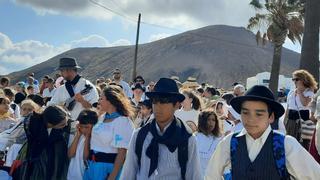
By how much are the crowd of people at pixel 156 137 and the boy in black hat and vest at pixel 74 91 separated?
0.01 meters

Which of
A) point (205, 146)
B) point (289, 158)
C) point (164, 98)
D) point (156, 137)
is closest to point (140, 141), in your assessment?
point (156, 137)

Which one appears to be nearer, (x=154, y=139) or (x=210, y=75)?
(x=154, y=139)

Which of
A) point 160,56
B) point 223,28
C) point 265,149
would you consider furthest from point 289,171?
point 223,28

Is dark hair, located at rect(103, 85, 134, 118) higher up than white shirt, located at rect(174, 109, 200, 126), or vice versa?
dark hair, located at rect(103, 85, 134, 118)

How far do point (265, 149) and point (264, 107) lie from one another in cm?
33

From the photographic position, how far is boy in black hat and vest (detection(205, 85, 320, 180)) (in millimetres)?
3207

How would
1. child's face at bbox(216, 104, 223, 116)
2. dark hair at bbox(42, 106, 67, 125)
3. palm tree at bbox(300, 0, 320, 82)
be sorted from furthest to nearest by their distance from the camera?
1. palm tree at bbox(300, 0, 320, 82)
2. child's face at bbox(216, 104, 223, 116)
3. dark hair at bbox(42, 106, 67, 125)

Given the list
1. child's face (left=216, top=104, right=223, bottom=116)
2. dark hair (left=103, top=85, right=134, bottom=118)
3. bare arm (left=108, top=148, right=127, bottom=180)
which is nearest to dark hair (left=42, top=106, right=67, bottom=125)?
dark hair (left=103, top=85, right=134, bottom=118)

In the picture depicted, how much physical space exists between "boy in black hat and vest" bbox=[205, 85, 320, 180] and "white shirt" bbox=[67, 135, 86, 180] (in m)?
2.27

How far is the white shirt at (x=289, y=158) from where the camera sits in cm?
319

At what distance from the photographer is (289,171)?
3.24m

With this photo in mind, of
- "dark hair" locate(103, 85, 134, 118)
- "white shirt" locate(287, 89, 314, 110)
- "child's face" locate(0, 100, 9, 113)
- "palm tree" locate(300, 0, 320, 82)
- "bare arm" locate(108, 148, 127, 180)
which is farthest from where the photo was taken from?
"palm tree" locate(300, 0, 320, 82)

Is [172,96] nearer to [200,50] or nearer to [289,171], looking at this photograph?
[289,171]

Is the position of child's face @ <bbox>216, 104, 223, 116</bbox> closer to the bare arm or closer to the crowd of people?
the crowd of people
